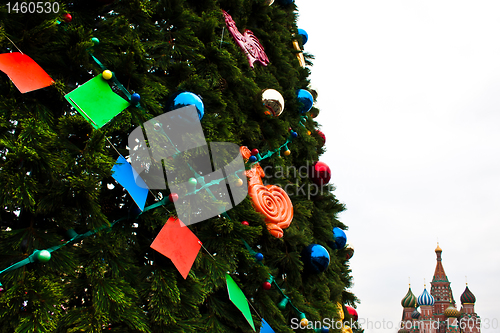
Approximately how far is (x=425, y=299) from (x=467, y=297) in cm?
342

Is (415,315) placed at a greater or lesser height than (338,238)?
lesser

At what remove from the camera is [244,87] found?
178 centimetres

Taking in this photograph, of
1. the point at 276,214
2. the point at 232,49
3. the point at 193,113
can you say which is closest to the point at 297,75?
the point at 232,49

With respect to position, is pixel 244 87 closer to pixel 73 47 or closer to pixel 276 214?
pixel 276 214

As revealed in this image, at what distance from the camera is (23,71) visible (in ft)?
3.41

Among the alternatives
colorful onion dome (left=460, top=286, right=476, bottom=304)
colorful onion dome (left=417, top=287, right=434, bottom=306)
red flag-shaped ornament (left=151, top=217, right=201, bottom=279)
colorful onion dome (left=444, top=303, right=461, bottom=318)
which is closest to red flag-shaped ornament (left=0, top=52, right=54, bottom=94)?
red flag-shaped ornament (left=151, top=217, right=201, bottom=279)

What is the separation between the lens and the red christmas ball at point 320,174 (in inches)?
88.6

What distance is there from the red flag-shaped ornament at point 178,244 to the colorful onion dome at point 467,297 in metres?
38.0

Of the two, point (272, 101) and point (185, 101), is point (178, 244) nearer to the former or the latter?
point (185, 101)

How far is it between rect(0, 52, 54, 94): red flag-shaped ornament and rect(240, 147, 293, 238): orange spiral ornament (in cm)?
86

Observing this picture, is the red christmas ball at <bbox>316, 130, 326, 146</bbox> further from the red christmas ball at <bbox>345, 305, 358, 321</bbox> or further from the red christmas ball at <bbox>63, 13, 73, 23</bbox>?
the red christmas ball at <bbox>63, 13, 73, 23</bbox>

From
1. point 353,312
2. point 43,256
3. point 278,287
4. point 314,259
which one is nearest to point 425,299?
point 353,312

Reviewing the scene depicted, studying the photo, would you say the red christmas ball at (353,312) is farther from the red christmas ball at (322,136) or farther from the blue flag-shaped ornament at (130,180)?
the blue flag-shaped ornament at (130,180)

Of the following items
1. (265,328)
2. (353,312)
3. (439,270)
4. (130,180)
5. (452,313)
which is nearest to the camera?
(130,180)
